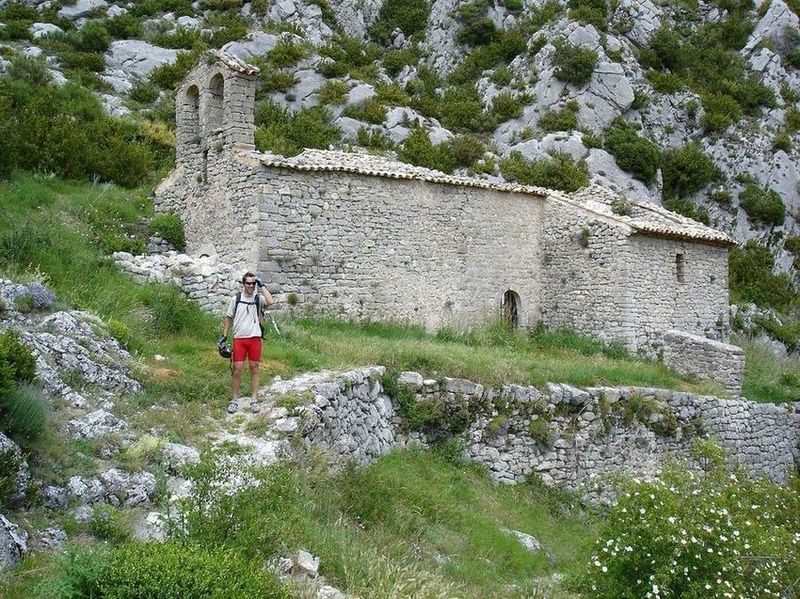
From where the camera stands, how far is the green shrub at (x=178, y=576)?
449 cm

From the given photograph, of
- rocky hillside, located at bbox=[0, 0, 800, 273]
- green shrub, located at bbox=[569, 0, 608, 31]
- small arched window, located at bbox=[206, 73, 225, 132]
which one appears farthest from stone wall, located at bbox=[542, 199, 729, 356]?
green shrub, located at bbox=[569, 0, 608, 31]

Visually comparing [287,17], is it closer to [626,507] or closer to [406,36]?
[406,36]

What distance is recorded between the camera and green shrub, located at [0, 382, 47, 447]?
612 centimetres

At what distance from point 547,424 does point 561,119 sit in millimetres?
23236

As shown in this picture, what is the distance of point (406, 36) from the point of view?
1615 inches

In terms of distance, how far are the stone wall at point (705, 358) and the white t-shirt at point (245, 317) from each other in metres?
12.5

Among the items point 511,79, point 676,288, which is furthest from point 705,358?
point 511,79

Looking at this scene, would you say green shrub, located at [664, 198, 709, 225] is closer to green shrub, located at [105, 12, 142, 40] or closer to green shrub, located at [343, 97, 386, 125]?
green shrub, located at [343, 97, 386, 125]

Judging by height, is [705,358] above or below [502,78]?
below

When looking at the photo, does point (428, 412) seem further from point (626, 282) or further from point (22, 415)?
point (626, 282)

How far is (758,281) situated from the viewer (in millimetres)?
30250

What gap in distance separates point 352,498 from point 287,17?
116ft

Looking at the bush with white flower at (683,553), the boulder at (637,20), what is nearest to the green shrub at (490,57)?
the boulder at (637,20)

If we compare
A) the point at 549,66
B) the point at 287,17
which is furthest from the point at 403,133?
the point at 287,17
